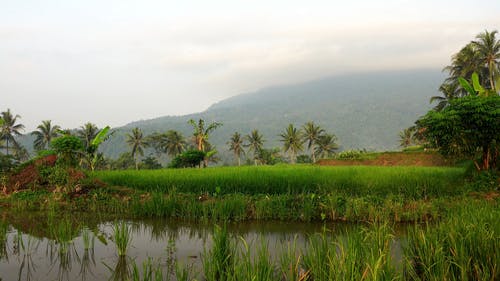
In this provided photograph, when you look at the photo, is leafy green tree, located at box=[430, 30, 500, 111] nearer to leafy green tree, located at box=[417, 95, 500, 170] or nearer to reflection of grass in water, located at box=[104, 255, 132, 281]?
leafy green tree, located at box=[417, 95, 500, 170]

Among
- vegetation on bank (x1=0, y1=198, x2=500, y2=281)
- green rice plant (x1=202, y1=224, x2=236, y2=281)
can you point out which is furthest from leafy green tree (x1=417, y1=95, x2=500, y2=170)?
green rice plant (x1=202, y1=224, x2=236, y2=281)

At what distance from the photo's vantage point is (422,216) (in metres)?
9.34

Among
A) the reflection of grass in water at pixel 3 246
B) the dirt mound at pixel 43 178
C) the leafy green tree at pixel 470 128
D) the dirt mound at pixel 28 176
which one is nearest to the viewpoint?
the reflection of grass in water at pixel 3 246

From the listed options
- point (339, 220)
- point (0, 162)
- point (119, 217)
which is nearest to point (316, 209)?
point (339, 220)

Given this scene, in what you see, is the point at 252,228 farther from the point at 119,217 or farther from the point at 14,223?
the point at 14,223

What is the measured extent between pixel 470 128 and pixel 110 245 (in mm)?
14006

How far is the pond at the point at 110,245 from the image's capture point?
5.30m

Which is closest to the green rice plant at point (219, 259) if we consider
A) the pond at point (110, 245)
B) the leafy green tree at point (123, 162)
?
the pond at point (110, 245)

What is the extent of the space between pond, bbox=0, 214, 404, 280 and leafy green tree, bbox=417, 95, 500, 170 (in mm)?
8320

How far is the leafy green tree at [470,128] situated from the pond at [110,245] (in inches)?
328

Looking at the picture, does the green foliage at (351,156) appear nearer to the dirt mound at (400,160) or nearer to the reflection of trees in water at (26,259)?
the dirt mound at (400,160)

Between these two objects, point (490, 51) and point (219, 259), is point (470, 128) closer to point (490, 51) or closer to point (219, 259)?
point (219, 259)


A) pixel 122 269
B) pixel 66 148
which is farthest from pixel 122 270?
pixel 66 148

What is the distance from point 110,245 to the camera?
679cm
